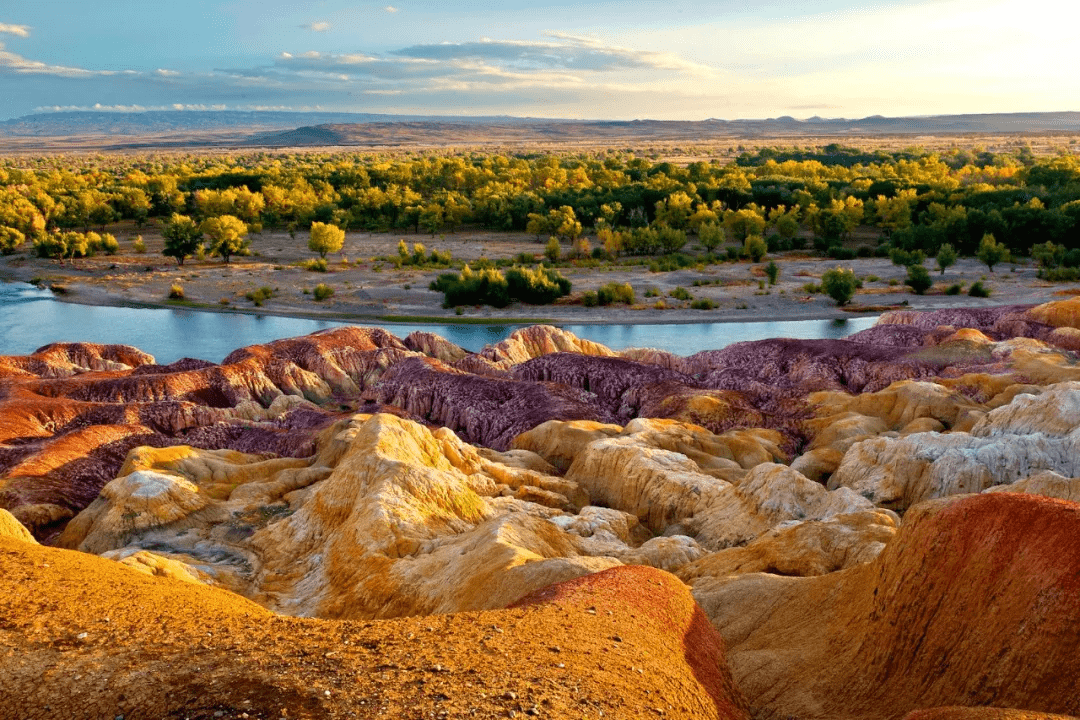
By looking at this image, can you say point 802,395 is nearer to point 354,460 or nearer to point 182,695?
point 354,460

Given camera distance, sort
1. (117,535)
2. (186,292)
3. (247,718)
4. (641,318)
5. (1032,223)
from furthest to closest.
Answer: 1. (1032,223)
2. (186,292)
3. (641,318)
4. (117,535)
5. (247,718)

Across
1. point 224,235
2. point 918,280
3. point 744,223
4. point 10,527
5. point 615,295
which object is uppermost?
point 744,223

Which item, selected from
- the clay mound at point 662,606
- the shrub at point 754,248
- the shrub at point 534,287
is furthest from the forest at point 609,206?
the clay mound at point 662,606

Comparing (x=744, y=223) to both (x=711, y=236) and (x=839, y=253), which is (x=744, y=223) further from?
(x=839, y=253)

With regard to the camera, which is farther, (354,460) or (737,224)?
(737,224)

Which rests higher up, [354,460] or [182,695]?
[182,695]

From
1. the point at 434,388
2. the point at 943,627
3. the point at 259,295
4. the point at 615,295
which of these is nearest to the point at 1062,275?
the point at 615,295

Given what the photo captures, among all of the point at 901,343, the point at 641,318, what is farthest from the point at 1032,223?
the point at 901,343
